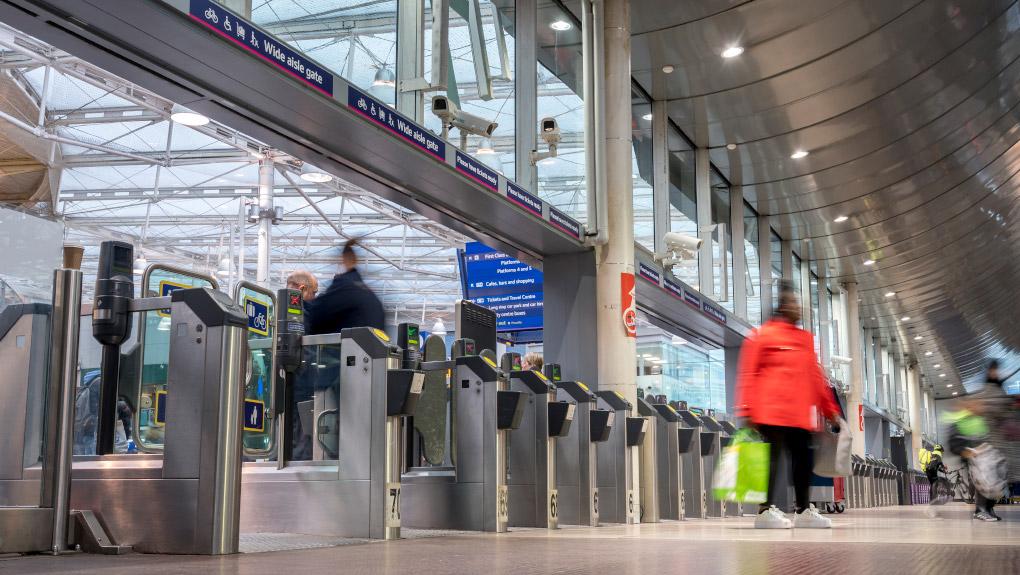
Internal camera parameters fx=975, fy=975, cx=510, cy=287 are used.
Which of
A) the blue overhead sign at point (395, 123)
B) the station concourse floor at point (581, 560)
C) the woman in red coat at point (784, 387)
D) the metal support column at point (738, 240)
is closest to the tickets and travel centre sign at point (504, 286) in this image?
the metal support column at point (738, 240)

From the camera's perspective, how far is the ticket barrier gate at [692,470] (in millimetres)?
11062

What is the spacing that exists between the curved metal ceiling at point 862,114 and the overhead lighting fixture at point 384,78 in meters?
4.05

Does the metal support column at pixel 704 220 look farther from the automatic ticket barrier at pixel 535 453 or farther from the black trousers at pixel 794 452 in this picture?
the black trousers at pixel 794 452

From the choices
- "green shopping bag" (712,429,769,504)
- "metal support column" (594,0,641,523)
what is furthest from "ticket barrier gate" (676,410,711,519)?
"green shopping bag" (712,429,769,504)

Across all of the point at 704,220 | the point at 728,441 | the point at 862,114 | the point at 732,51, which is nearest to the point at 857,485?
the point at 704,220

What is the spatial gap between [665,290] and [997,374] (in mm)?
4002

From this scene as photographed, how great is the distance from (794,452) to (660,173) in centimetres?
776

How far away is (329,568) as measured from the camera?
10.9 ft

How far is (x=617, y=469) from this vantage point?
8.92 meters

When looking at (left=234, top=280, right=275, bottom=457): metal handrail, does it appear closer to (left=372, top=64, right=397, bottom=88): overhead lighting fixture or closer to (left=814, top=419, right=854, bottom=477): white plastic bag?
(left=372, top=64, right=397, bottom=88): overhead lighting fixture

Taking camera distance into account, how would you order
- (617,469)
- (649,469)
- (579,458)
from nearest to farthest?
(579,458) < (617,469) < (649,469)

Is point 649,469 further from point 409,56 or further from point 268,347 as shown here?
point 268,347

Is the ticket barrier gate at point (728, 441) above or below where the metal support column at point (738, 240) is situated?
below

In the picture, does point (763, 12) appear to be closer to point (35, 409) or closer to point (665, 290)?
point (665, 290)
